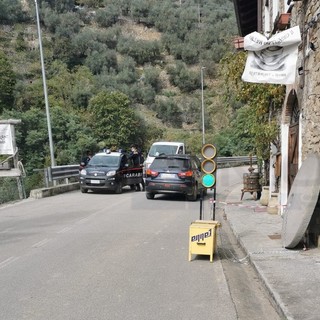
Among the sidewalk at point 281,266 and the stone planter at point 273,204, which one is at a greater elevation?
the sidewalk at point 281,266

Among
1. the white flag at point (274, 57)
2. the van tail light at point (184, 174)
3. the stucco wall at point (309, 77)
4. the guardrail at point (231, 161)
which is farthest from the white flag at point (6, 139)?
the guardrail at point (231, 161)

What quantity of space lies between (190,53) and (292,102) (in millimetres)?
64401

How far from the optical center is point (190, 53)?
72.3 meters

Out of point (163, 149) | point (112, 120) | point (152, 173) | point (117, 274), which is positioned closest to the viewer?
point (117, 274)

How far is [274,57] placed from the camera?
8.30 m

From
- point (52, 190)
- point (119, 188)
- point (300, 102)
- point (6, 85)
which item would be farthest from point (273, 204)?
point (6, 85)

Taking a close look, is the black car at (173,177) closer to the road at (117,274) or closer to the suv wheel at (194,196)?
the suv wheel at (194,196)

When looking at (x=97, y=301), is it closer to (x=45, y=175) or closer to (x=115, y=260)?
(x=115, y=260)

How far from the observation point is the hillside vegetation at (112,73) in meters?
37.6

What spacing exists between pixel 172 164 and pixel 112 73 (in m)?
49.5

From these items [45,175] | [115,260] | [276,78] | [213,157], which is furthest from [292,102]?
[45,175]

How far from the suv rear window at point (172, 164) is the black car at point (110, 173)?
2.50 meters

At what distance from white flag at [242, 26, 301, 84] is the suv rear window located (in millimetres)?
7469

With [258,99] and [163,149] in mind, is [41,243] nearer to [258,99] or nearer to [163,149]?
[258,99]
